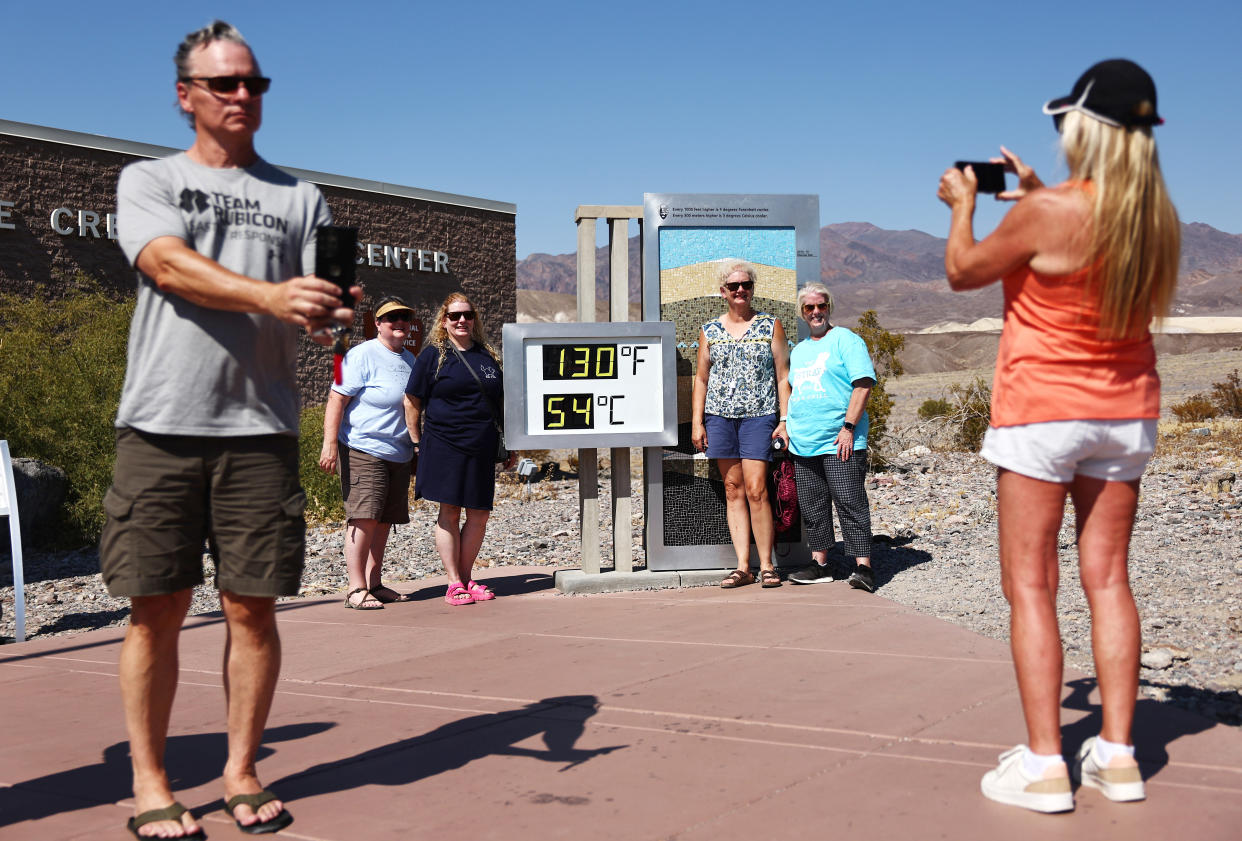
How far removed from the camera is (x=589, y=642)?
577 centimetres

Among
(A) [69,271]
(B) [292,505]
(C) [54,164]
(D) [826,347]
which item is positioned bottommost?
(B) [292,505]

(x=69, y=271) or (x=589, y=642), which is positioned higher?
(x=69, y=271)

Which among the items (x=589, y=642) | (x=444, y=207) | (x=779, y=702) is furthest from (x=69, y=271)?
(x=779, y=702)

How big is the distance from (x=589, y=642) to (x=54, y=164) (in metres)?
19.8

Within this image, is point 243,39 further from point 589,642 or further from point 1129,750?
point 589,642

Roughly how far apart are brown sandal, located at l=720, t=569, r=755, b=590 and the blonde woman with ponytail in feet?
13.8

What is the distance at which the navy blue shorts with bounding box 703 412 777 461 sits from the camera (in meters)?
7.29

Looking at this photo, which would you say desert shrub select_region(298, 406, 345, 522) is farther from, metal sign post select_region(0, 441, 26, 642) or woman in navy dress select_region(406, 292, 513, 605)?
metal sign post select_region(0, 441, 26, 642)

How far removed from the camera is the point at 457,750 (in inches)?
153

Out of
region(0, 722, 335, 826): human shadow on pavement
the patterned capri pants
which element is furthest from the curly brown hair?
region(0, 722, 335, 826): human shadow on pavement

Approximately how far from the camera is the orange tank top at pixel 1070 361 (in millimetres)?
3094

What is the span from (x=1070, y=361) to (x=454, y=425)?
451cm

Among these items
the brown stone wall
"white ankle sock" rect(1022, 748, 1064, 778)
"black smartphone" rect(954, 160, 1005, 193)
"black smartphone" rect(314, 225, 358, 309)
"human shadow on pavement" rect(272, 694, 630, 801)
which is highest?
the brown stone wall

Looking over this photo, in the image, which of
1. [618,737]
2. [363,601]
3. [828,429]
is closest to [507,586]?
[363,601]
